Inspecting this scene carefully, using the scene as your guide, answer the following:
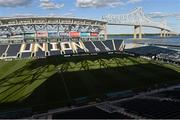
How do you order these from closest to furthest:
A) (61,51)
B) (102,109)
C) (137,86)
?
(102,109), (137,86), (61,51)

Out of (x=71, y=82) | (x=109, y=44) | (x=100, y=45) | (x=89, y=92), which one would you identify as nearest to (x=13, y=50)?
(x=100, y=45)

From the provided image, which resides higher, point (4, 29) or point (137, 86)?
point (4, 29)

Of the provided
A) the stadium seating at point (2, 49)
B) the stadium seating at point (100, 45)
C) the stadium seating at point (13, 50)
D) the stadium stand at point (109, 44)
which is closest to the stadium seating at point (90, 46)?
the stadium seating at point (100, 45)

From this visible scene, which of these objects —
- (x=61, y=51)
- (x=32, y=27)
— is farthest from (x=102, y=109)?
(x=32, y=27)

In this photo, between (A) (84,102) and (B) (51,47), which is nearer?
(A) (84,102)

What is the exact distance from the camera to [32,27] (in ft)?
430

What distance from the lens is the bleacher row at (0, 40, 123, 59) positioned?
318 feet

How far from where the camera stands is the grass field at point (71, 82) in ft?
123

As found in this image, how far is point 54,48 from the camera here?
106 meters

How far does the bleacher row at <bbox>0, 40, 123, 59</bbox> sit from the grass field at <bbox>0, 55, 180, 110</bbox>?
34691 millimetres

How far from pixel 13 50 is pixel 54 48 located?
15594 mm

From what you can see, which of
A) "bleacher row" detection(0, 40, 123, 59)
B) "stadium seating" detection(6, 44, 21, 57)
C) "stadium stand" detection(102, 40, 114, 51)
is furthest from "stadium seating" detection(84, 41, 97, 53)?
"stadium seating" detection(6, 44, 21, 57)

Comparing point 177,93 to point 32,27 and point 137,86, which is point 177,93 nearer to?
point 137,86

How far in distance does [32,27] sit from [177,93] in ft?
333
